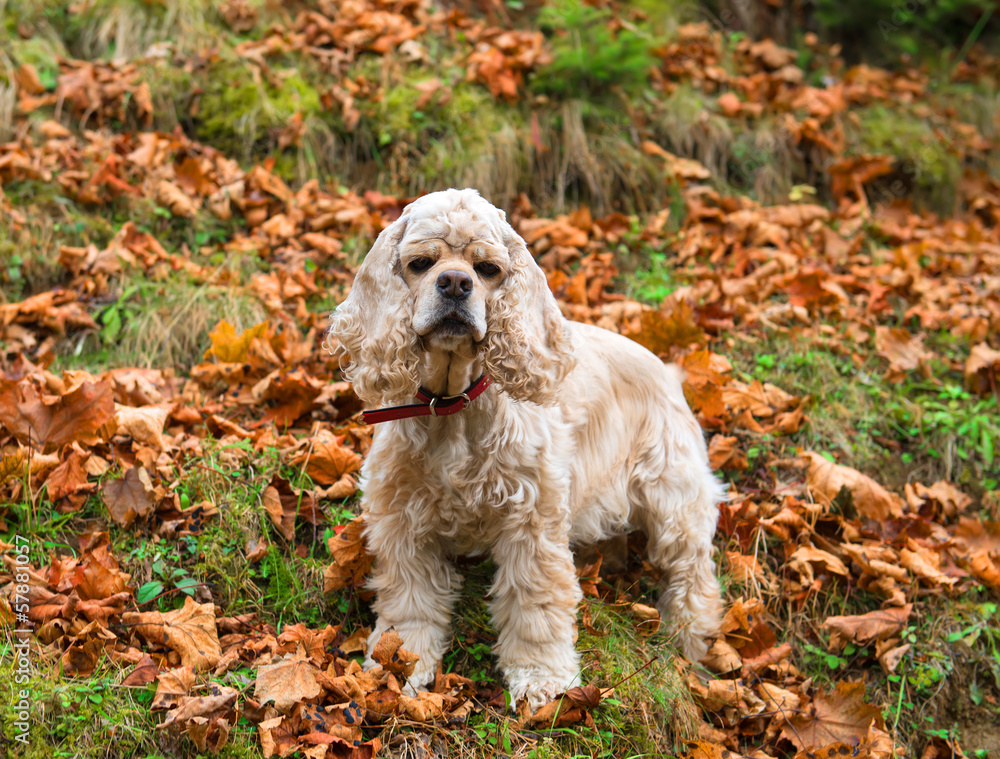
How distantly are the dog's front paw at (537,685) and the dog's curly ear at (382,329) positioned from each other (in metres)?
1.09

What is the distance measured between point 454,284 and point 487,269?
210 millimetres

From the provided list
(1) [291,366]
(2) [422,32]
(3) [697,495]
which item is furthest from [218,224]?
(3) [697,495]

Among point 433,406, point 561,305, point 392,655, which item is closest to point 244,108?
point 561,305

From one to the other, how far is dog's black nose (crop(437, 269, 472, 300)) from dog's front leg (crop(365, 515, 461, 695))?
36.5 inches

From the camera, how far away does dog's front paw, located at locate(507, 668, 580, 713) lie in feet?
8.91

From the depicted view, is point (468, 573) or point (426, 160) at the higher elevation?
point (426, 160)

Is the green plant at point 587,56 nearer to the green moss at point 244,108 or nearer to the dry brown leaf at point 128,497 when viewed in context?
the green moss at point 244,108

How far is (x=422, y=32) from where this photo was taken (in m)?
6.02

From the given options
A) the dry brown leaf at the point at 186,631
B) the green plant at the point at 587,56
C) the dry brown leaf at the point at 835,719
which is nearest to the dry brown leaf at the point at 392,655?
the dry brown leaf at the point at 186,631

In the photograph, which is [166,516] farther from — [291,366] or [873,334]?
[873,334]

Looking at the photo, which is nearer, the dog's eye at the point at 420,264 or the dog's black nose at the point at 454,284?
the dog's black nose at the point at 454,284

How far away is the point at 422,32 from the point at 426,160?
1.36 m

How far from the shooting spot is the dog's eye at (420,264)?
8.29 feet

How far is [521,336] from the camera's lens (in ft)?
8.46
